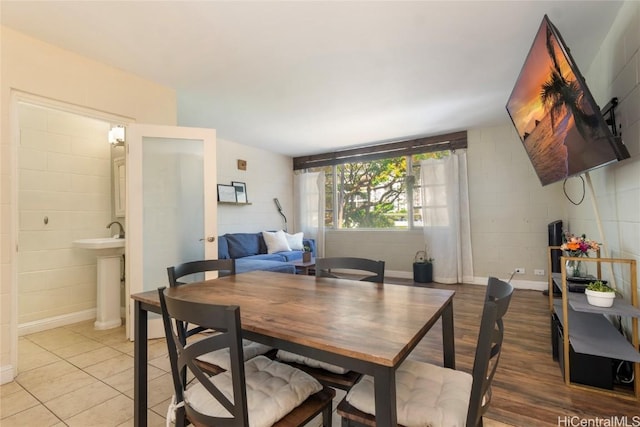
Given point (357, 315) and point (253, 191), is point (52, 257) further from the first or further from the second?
point (357, 315)

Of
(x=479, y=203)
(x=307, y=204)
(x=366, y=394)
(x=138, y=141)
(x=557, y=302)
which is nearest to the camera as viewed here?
(x=366, y=394)

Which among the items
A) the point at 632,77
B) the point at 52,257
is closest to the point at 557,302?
the point at 632,77

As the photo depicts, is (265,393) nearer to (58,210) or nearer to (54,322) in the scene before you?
(54,322)

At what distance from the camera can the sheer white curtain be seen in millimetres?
4762

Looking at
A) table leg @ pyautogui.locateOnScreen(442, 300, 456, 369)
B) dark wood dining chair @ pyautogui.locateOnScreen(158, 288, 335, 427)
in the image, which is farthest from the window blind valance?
dark wood dining chair @ pyautogui.locateOnScreen(158, 288, 335, 427)

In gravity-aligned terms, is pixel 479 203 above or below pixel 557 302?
above

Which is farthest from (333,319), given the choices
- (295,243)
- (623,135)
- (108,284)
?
(295,243)

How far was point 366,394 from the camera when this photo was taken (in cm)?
103

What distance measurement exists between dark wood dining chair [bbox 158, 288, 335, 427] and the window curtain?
4.84 metres

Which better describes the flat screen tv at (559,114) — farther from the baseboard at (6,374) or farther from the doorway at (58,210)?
the baseboard at (6,374)

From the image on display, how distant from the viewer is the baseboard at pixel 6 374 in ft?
6.81

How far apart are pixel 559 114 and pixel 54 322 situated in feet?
16.2

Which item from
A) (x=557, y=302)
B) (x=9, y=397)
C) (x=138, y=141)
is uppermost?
(x=138, y=141)

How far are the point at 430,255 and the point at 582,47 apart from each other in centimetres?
325
